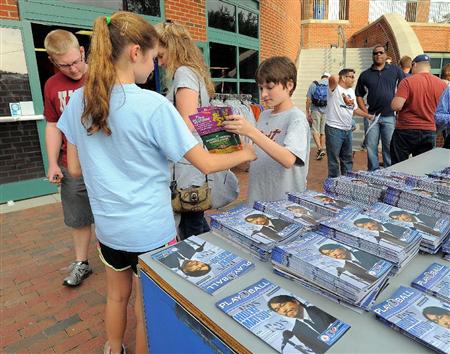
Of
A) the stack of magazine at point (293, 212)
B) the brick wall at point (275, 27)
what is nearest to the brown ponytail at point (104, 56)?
the stack of magazine at point (293, 212)

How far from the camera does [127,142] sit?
4.62ft

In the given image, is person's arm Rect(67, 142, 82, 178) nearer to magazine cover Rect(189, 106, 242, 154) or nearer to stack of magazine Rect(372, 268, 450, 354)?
magazine cover Rect(189, 106, 242, 154)

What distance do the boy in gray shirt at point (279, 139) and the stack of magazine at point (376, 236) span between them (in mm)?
477

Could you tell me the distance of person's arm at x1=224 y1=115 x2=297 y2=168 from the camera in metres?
1.54

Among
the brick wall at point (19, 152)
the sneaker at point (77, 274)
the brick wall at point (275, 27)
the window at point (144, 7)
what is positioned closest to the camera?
the sneaker at point (77, 274)

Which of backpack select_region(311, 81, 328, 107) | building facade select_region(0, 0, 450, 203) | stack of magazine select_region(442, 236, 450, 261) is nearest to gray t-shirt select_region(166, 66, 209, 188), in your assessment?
stack of magazine select_region(442, 236, 450, 261)

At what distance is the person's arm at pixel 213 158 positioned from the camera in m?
1.43

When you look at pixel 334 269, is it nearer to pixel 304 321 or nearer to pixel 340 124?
pixel 304 321

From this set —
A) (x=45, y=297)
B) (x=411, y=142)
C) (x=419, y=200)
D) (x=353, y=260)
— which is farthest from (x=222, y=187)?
(x=411, y=142)

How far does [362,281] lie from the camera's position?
101 cm

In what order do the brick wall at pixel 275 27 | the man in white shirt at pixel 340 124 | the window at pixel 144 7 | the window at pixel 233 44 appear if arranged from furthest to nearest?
the brick wall at pixel 275 27 → the window at pixel 233 44 → the window at pixel 144 7 → the man in white shirt at pixel 340 124

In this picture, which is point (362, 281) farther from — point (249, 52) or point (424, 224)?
point (249, 52)

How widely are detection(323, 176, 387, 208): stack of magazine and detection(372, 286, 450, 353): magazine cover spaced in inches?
25.1

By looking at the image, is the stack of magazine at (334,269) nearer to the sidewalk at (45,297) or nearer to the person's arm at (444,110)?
the sidewalk at (45,297)
